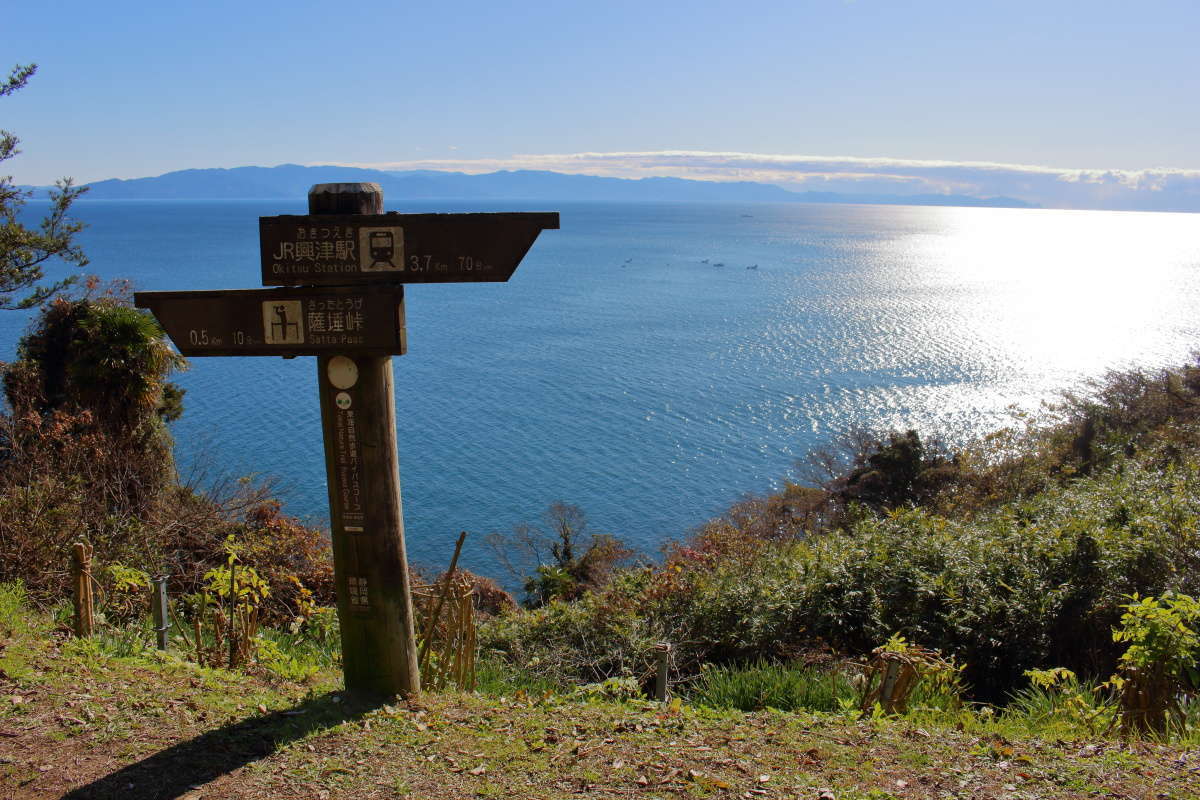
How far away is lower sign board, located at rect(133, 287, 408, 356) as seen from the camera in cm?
458

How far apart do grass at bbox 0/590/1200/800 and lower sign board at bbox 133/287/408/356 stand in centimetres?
192

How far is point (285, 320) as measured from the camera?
4648 millimetres

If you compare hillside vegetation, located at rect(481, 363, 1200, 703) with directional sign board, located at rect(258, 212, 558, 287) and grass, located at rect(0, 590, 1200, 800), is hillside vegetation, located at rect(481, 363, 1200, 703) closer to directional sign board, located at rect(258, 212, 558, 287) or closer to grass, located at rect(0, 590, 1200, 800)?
grass, located at rect(0, 590, 1200, 800)

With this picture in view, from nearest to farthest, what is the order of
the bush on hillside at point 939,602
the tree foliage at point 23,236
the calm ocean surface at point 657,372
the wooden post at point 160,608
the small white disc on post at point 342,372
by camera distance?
1. the small white disc on post at point 342,372
2. the wooden post at point 160,608
3. the bush on hillside at point 939,602
4. the tree foliage at point 23,236
5. the calm ocean surface at point 657,372

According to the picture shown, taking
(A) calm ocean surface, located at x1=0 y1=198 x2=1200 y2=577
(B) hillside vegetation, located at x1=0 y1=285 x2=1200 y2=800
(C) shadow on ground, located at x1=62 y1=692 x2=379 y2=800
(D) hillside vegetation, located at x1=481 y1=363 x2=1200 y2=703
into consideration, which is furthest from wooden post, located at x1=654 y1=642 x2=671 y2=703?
(A) calm ocean surface, located at x1=0 y1=198 x2=1200 y2=577

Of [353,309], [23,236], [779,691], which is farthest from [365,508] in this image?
[23,236]

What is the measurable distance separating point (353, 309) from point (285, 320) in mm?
381

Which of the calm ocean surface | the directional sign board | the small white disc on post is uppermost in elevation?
the directional sign board

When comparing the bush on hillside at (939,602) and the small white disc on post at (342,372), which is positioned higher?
the small white disc on post at (342,372)

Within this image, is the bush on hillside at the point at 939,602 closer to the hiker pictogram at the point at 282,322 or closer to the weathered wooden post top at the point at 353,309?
the weathered wooden post top at the point at 353,309

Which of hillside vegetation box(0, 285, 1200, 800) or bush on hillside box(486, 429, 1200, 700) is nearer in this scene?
hillside vegetation box(0, 285, 1200, 800)

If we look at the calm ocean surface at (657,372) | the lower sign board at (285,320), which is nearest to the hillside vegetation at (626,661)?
the lower sign board at (285,320)

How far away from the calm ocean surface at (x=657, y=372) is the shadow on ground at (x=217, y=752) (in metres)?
20.8

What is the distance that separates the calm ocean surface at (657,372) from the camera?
107 ft
